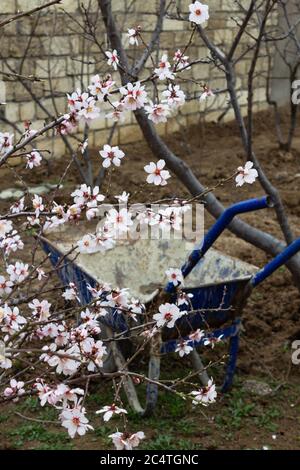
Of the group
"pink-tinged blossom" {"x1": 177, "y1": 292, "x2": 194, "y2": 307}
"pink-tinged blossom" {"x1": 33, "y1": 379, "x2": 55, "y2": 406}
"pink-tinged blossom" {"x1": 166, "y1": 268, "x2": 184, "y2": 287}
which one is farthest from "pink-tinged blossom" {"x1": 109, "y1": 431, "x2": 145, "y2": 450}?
"pink-tinged blossom" {"x1": 166, "y1": 268, "x2": 184, "y2": 287}

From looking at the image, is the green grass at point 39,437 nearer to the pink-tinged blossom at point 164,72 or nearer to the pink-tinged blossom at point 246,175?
the pink-tinged blossom at point 246,175

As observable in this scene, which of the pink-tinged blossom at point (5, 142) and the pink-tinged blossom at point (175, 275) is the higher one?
the pink-tinged blossom at point (5, 142)

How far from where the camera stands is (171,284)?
3.94 m

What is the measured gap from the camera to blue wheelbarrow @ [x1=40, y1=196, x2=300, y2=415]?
3.99 m

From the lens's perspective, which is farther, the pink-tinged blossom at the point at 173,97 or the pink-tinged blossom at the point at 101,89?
the pink-tinged blossom at the point at 173,97

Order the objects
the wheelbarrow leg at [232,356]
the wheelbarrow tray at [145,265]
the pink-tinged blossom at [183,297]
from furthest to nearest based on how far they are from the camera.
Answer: the wheelbarrow tray at [145,265]
the wheelbarrow leg at [232,356]
the pink-tinged blossom at [183,297]

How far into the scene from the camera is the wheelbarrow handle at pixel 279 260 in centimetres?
398

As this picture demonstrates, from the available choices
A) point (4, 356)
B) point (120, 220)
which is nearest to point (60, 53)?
point (120, 220)

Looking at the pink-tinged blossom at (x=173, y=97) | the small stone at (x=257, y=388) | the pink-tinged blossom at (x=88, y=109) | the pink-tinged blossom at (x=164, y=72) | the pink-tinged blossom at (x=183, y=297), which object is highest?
the pink-tinged blossom at (x=164, y=72)

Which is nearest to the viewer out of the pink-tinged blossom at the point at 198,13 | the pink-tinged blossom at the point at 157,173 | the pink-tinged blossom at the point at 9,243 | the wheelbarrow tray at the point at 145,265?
the pink-tinged blossom at the point at 157,173

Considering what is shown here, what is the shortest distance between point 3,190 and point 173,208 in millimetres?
4942

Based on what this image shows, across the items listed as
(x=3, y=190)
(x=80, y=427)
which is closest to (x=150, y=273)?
(x=80, y=427)

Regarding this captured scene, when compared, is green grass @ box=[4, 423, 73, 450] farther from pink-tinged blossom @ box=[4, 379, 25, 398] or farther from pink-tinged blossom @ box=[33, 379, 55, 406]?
pink-tinged blossom @ box=[33, 379, 55, 406]

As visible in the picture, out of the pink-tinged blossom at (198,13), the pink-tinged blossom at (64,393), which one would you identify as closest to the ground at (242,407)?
the pink-tinged blossom at (64,393)
